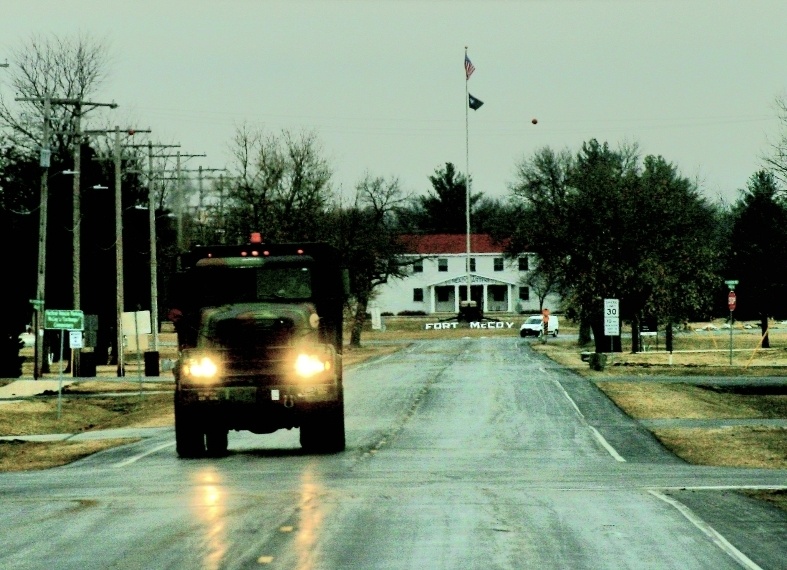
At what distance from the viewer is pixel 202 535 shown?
11.8 metres

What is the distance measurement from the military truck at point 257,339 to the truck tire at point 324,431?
3 cm

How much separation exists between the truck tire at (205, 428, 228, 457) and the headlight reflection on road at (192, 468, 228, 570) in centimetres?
324

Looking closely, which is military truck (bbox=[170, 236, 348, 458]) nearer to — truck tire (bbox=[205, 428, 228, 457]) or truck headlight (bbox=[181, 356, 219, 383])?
truck headlight (bbox=[181, 356, 219, 383])

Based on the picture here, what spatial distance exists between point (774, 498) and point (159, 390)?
33693 millimetres

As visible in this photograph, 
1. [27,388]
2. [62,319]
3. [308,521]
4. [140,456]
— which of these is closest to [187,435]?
[140,456]

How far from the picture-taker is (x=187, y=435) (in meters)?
21.3

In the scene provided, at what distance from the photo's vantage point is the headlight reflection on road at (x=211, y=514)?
34.9 ft

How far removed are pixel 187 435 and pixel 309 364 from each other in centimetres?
234

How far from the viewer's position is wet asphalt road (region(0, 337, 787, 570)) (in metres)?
10.7

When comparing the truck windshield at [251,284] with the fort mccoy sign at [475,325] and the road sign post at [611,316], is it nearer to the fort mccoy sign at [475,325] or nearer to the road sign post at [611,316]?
the road sign post at [611,316]

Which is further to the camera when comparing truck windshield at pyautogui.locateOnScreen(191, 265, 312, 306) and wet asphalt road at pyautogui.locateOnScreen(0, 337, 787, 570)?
truck windshield at pyautogui.locateOnScreen(191, 265, 312, 306)

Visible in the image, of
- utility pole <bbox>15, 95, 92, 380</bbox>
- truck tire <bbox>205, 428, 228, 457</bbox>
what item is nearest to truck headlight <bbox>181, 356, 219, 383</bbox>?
truck tire <bbox>205, 428, 228, 457</bbox>

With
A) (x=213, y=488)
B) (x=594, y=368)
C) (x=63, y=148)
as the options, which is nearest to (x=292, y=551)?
(x=213, y=488)

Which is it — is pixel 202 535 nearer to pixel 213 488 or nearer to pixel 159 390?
pixel 213 488
